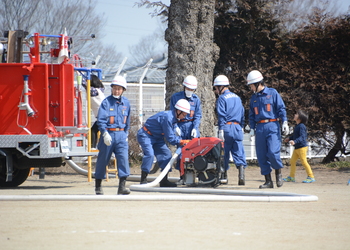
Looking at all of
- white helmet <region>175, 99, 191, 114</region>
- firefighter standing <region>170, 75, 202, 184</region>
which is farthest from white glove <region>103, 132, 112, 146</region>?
firefighter standing <region>170, 75, 202, 184</region>

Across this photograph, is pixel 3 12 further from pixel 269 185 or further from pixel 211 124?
pixel 269 185

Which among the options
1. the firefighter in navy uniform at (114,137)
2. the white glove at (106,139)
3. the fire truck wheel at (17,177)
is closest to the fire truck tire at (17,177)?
the fire truck wheel at (17,177)

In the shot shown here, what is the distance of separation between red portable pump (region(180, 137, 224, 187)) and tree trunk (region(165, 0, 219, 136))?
5.13m

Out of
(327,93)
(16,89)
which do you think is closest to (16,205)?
(16,89)

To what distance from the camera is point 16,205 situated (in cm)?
785

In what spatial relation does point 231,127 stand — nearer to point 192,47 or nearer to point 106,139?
point 106,139

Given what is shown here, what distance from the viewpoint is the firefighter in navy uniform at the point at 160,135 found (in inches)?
411

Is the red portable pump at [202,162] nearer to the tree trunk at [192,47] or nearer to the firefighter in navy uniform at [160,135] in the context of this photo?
the firefighter in navy uniform at [160,135]

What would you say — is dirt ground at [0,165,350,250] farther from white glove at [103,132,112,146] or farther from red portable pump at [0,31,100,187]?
red portable pump at [0,31,100,187]

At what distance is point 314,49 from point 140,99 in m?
5.73

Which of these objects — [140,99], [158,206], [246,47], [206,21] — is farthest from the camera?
[140,99]

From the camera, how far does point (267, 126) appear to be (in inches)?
419

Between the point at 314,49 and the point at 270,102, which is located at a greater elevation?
the point at 314,49

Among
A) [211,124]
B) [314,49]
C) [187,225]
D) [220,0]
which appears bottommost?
[187,225]
